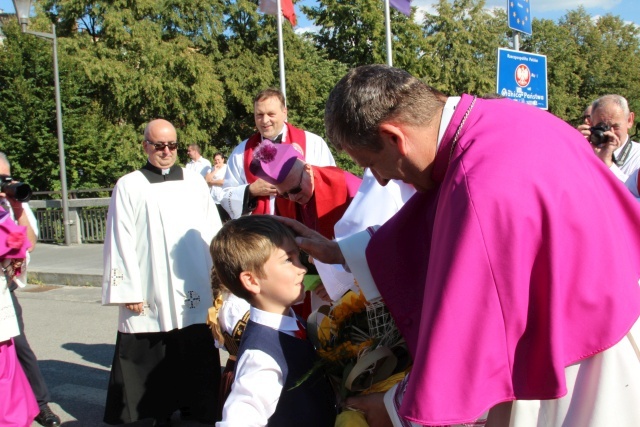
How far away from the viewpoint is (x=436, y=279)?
5.09ft

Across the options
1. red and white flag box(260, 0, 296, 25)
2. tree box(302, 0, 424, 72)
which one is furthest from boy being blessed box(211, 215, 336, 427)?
tree box(302, 0, 424, 72)

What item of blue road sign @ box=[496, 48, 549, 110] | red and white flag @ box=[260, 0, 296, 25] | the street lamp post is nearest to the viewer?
blue road sign @ box=[496, 48, 549, 110]

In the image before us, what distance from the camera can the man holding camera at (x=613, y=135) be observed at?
4652mm

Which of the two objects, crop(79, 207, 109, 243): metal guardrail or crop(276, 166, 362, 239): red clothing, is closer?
crop(276, 166, 362, 239): red clothing

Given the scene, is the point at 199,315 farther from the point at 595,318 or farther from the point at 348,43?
the point at 348,43

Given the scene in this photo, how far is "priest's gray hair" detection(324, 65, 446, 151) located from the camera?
171 centimetres

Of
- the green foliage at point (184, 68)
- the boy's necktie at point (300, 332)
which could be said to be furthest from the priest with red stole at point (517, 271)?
the green foliage at point (184, 68)

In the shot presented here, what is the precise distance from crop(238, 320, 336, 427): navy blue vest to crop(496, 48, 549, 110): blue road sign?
27.4ft

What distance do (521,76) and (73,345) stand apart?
756 cm

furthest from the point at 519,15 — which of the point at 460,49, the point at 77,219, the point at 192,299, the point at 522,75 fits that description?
the point at 460,49

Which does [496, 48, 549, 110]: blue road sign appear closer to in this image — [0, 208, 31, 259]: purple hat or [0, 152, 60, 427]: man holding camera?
[0, 152, 60, 427]: man holding camera

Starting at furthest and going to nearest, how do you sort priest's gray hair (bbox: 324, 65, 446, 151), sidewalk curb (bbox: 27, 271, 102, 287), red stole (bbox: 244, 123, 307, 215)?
sidewalk curb (bbox: 27, 271, 102, 287), red stole (bbox: 244, 123, 307, 215), priest's gray hair (bbox: 324, 65, 446, 151)

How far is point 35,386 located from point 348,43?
3218 cm

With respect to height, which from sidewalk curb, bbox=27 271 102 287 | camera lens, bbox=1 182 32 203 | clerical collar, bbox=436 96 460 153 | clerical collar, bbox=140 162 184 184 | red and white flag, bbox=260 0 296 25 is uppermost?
red and white flag, bbox=260 0 296 25
